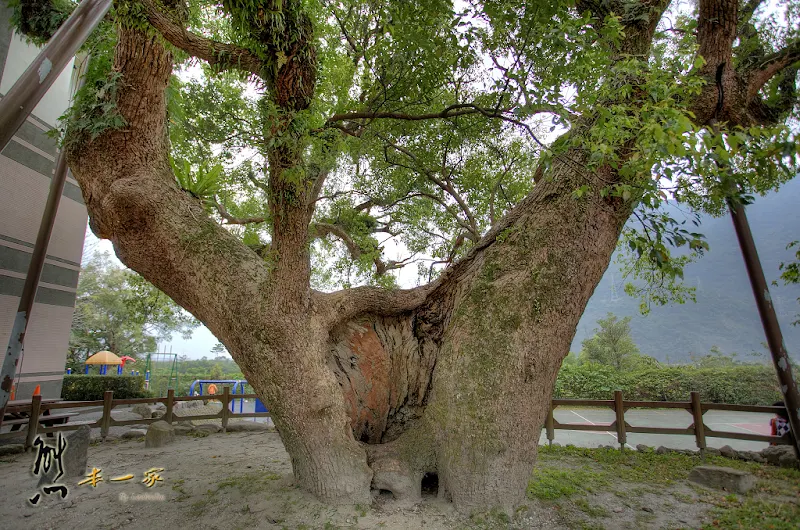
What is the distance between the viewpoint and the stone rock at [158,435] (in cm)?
687

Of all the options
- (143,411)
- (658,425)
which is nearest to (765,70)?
(658,425)

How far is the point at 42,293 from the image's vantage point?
10.2 metres

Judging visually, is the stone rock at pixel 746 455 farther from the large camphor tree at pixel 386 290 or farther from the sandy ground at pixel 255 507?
the large camphor tree at pixel 386 290

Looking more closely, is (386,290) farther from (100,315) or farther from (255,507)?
(100,315)

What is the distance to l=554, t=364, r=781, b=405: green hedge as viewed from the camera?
45.9ft

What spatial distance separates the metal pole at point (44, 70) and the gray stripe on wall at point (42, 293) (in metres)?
9.91

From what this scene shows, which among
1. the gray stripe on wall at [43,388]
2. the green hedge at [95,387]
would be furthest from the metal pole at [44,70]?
the green hedge at [95,387]

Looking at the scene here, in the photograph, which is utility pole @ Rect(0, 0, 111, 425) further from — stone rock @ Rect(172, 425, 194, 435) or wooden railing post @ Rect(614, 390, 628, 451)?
wooden railing post @ Rect(614, 390, 628, 451)

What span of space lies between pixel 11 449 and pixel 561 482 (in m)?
8.15

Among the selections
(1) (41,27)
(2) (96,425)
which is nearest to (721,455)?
(2) (96,425)

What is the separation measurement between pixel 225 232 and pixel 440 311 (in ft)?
8.12

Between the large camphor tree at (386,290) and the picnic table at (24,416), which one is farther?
the picnic table at (24,416)

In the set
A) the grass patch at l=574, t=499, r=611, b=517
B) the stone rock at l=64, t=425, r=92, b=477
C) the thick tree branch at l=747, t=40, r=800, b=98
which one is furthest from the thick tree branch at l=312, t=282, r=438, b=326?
the thick tree branch at l=747, t=40, r=800, b=98

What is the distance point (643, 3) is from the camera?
3.97m
